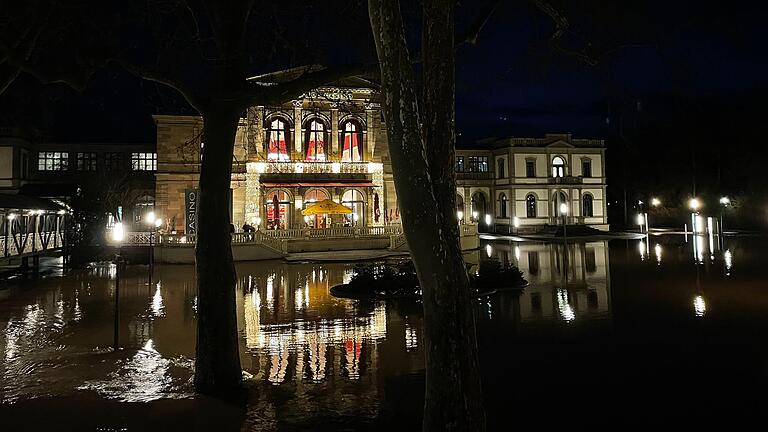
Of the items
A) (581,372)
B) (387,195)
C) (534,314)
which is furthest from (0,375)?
(387,195)

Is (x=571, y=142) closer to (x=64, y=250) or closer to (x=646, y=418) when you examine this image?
(x=64, y=250)

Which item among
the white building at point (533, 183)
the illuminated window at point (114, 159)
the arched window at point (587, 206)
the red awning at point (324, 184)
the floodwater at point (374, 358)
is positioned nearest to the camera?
the floodwater at point (374, 358)

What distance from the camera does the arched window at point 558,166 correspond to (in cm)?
5875

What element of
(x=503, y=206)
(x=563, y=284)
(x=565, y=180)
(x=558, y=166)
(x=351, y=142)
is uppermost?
(x=351, y=142)

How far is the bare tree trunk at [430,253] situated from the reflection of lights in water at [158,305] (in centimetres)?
1102

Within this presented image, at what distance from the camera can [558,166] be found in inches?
2322

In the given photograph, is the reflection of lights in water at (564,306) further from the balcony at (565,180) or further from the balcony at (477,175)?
the balcony at (565,180)

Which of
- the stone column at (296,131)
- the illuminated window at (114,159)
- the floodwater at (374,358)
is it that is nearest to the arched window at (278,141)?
the stone column at (296,131)

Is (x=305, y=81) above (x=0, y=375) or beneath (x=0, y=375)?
above

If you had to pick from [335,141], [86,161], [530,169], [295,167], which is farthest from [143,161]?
[530,169]

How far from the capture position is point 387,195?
42656mm

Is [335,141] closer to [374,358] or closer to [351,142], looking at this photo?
[351,142]

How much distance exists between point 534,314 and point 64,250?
73.8 feet

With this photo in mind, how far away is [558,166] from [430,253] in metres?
57.4
